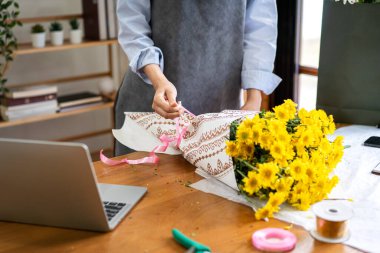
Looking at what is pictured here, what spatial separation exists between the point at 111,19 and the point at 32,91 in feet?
2.01

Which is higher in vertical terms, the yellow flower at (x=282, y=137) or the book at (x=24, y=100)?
the yellow flower at (x=282, y=137)

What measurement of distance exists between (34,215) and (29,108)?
1.96 meters

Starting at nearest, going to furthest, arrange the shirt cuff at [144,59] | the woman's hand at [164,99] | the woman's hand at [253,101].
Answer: the woman's hand at [164,99] < the shirt cuff at [144,59] < the woman's hand at [253,101]

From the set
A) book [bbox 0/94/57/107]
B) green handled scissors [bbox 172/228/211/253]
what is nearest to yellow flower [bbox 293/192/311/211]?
green handled scissors [bbox 172/228/211/253]

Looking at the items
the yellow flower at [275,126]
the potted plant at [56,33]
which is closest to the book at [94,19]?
the potted plant at [56,33]

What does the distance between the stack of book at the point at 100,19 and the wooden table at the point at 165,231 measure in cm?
201

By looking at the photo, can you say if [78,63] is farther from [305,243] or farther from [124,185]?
[305,243]

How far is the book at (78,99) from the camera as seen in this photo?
3.06 m

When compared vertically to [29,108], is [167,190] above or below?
above

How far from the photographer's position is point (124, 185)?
125 centimetres

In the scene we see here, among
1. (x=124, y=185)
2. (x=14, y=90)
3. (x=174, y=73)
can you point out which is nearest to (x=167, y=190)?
(x=124, y=185)

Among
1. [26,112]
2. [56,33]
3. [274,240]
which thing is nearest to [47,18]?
[56,33]

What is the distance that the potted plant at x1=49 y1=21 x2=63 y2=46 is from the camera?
2924 millimetres

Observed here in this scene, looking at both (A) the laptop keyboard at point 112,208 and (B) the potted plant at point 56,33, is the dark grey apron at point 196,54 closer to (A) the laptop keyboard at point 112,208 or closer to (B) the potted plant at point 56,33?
(A) the laptop keyboard at point 112,208
